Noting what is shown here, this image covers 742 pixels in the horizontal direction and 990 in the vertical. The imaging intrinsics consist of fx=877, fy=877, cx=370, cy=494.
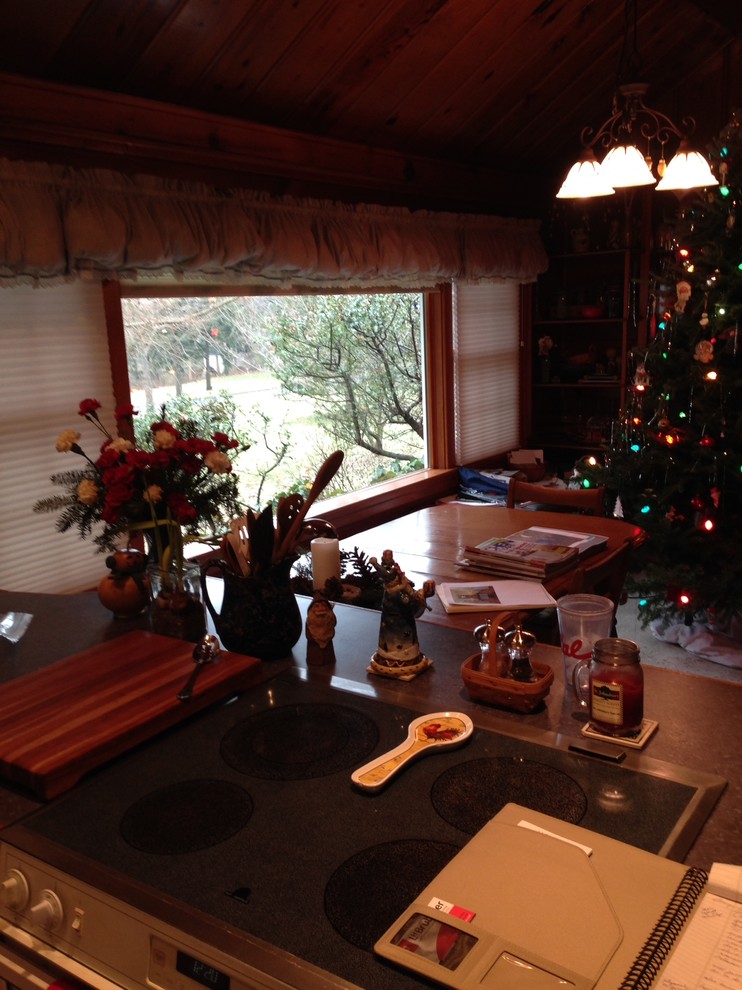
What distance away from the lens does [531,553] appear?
2.48 metres

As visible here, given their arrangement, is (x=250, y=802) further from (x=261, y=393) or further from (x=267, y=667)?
(x=261, y=393)

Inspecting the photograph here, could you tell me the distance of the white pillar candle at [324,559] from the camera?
1859 mm

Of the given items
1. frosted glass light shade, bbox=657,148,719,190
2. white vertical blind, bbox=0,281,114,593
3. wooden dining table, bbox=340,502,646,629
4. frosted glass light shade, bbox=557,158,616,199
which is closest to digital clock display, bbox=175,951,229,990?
wooden dining table, bbox=340,502,646,629

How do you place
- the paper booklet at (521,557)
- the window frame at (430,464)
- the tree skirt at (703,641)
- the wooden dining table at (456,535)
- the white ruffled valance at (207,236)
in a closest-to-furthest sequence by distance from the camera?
the paper booklet at (521,557) → the wooden dining table at (456,535) → the white ruffled valance at (207,236) → the tree skirt at (703,641) → the window frame at (430,464)

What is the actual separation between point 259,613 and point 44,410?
1.61 metres

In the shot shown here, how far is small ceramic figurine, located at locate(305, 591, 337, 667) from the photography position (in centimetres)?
163

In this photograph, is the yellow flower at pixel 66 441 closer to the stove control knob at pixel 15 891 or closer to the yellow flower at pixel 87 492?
the yellow flower at pixel 87 492

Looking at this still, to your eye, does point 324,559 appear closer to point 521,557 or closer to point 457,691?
point 457,691

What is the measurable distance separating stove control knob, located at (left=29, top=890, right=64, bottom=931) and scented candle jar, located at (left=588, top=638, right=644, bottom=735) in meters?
0.80

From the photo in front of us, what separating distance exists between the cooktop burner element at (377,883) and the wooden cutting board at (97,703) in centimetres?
45

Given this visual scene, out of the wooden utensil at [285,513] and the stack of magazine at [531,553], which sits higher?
the wooden utensil at [285,513]

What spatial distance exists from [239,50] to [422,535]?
1769 millimetres

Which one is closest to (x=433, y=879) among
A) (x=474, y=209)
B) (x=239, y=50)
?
(x=239, y=50)

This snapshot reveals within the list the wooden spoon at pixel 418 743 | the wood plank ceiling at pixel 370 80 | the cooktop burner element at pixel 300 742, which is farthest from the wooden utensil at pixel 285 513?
the wood plank ceiling at pixel 370 80
